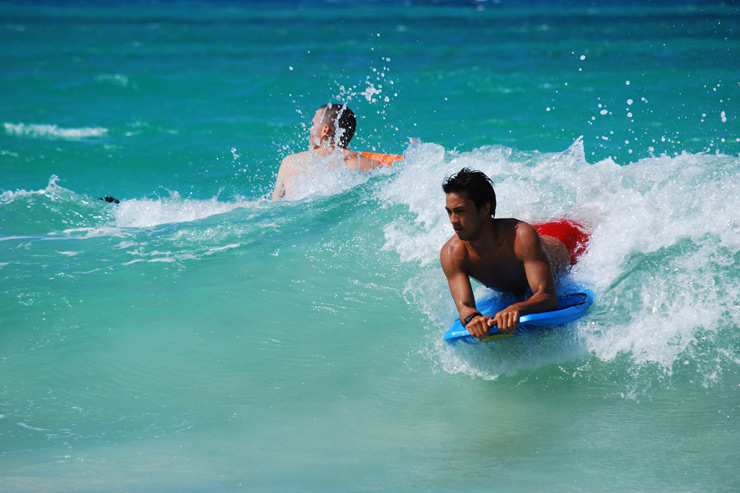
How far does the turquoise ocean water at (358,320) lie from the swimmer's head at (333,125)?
0.36m

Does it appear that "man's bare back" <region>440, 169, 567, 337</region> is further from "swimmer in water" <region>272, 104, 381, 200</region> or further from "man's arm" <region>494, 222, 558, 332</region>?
"swimmer in water" <region>272, 104, 381, 200</region>

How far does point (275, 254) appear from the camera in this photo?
621 cm

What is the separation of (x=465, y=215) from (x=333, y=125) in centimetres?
342

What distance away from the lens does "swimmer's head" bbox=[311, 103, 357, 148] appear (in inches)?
287

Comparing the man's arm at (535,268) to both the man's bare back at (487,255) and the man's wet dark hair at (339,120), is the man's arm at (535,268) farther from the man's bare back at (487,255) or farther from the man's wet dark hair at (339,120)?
the man's wet dark hair at (339,120)

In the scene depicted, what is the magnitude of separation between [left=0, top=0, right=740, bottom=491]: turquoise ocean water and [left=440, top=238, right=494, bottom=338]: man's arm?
0.39 meters

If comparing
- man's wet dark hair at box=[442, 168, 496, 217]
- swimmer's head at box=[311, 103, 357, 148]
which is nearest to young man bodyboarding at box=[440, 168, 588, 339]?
man's wet dark hair at box=[442, 168, 496, 217]

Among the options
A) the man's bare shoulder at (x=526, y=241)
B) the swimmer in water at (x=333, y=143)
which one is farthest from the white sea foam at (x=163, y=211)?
the man's bare shoulder at (x=526, y=241)

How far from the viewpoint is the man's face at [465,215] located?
4.11 m

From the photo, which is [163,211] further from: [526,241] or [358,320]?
[526,241]

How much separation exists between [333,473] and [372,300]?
79.5 inches

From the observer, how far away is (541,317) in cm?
408

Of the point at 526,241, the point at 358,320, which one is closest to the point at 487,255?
the point at 526,241

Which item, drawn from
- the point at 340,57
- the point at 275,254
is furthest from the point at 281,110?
the point at 275,254
